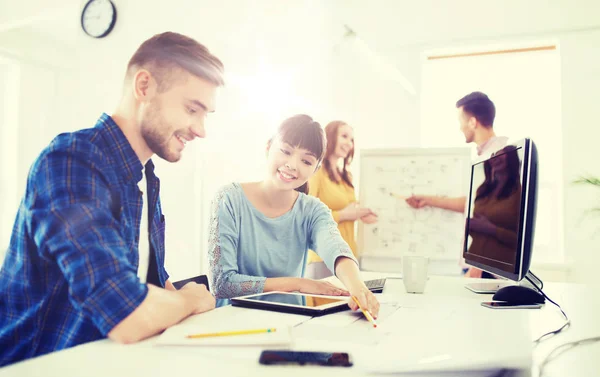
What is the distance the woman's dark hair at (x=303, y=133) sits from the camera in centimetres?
167

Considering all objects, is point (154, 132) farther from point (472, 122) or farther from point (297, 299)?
point (472, 122)

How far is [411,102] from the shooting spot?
335 cm

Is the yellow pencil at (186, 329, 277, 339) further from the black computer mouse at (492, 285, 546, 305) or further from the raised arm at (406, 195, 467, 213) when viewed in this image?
the raised arm at (406, 195, 467, 213)

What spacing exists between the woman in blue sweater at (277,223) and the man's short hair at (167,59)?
1.55 feet

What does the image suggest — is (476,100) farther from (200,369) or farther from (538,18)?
(200,369)

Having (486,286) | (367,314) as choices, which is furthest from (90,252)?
(486,286)

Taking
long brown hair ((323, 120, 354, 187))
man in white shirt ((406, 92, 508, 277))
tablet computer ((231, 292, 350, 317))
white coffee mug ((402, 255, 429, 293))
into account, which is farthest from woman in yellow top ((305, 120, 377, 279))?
tablet computer ((231, 292, 350, 317))

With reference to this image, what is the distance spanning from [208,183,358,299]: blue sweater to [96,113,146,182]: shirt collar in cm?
47

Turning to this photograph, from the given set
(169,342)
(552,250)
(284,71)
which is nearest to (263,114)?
(284,71)

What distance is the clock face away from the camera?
2496 mm

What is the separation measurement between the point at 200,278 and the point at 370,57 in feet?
8.17

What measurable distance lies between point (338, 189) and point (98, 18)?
1.60m

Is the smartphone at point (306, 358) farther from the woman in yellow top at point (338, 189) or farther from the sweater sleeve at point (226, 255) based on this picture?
the woman in yellow top at point (338, 189)

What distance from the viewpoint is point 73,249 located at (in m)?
0.78
